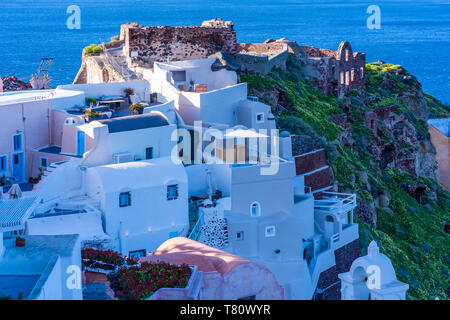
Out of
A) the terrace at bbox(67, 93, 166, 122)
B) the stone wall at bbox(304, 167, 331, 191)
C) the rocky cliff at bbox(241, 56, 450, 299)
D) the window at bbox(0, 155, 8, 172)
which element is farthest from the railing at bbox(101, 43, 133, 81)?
the stone wall at bbox(304, 167, 331, 191)

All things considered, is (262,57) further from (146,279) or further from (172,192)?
(146,279)

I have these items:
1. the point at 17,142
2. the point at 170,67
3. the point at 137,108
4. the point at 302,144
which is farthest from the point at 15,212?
the point at 170,67

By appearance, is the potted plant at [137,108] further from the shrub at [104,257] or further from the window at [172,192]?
the shrub at [104,257]

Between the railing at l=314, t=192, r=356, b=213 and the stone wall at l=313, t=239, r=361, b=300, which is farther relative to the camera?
the railing at l=314, t=192, r=356, b=213

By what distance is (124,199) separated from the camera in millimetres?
25906

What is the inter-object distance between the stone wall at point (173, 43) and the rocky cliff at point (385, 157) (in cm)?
289

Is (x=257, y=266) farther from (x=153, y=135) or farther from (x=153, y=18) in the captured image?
(x=153, y=18)

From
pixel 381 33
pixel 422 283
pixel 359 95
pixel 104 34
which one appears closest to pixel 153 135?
pixel 422 283

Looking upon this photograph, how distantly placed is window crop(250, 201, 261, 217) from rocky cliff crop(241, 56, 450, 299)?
6902 millimetres

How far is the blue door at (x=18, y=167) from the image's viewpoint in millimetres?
29203

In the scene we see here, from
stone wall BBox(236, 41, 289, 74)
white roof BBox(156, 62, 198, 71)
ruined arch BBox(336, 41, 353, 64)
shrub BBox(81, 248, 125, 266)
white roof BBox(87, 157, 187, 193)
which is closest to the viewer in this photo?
shrub BBox(81, 248, 125, 266)

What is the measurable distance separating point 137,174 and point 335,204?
8.73 meters

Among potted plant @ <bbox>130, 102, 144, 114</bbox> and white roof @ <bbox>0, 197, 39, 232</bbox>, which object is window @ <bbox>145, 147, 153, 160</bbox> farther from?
white roof @ <bbox>0, 197, 39, 232</bbox>

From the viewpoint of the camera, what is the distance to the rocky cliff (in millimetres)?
36941
